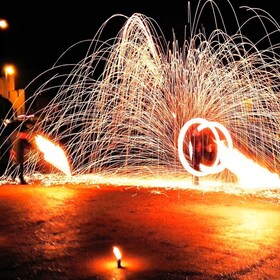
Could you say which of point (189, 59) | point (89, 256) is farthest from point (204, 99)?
point (89, 256)

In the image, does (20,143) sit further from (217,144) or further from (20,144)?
(217,144)

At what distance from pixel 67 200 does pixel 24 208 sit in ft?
3.50

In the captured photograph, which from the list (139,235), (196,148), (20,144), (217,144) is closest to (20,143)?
(20,144)

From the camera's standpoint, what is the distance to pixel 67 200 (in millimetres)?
10398

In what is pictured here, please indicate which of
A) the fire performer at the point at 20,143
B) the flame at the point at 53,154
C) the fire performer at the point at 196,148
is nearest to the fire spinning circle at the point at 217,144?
the fire performer at the point at 196,148

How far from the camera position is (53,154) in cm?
1463

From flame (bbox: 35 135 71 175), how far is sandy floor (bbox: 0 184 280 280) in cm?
277

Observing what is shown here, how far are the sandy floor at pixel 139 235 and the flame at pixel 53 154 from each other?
9.10 feet

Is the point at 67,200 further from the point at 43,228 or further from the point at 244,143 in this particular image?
the point at 244,143

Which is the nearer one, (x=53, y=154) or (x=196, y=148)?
(x=196, y=148)

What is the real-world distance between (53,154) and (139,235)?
7611 millimetres

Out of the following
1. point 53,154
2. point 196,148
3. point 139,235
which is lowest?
point 139,235

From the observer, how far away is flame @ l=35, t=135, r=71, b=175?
14.0 metres

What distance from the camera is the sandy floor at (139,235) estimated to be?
5926 mm
